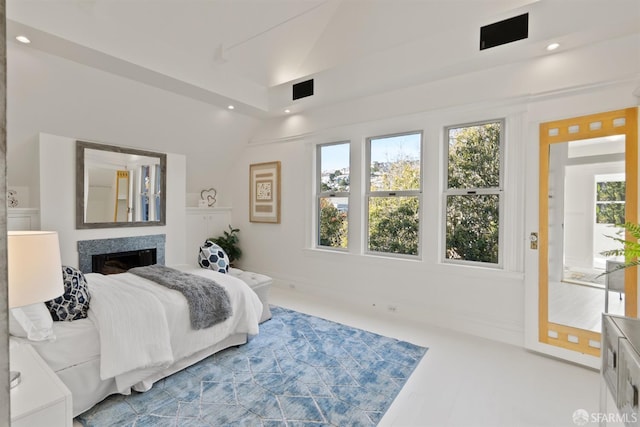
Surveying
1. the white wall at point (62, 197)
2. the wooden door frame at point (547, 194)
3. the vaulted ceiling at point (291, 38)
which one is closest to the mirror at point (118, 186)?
the white wall at point (62, 197)

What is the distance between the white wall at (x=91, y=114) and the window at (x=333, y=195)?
1.44 meters

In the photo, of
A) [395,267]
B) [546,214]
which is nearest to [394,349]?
[395,267]

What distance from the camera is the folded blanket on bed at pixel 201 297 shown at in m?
2.38

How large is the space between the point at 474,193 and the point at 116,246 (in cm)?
448

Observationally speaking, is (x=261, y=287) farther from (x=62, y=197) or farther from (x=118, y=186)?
(x=62, y=197)

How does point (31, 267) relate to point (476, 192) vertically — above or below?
below

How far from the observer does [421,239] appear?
355cm

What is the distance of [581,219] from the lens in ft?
8.34

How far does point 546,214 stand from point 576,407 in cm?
147

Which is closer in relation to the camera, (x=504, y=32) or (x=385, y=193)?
(x=504, y=32)

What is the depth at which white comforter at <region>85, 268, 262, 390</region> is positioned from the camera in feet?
6.39

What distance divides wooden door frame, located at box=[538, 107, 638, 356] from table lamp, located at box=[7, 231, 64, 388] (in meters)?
3.39

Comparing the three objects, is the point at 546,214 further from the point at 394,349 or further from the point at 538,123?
the point at 394,349

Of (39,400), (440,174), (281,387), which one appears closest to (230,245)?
(281,387)
